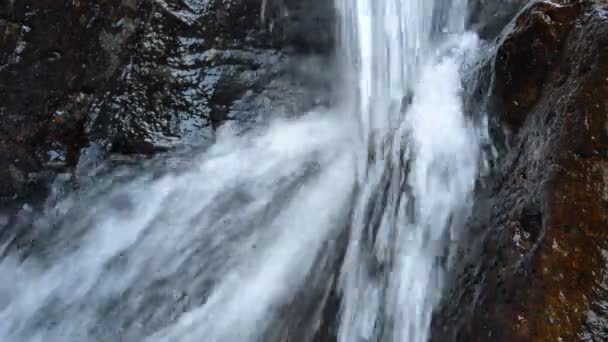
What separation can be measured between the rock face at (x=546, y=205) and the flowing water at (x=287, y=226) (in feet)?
1.12

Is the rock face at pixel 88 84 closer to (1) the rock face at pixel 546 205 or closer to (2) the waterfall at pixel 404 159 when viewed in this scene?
(2) the waterfall at pixel 404 159

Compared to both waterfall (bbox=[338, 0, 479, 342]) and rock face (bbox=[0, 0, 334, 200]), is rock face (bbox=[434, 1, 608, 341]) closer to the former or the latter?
waterfall (bbox=[338, 0, 479, 342])

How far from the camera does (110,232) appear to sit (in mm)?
4137

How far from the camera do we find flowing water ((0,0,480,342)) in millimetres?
3447

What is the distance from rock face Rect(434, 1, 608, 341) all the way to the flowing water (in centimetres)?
34

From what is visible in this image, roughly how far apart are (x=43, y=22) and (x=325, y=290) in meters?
2.80

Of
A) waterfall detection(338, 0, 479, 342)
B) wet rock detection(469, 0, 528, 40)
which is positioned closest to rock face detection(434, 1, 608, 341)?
waterfall detection(338, 0, 479, 342)

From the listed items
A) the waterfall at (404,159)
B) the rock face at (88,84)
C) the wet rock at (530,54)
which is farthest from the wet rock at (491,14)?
the rock face at (88,84)

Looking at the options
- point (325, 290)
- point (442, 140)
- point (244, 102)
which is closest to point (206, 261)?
point (325, 290)

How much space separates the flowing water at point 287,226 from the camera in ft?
11.3

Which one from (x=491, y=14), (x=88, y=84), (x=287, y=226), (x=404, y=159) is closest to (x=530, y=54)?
(x=404, y=159)

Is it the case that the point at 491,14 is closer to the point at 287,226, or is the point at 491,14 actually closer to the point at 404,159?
the point at 404,159

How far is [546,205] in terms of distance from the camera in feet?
8.43

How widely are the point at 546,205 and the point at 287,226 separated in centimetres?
198
